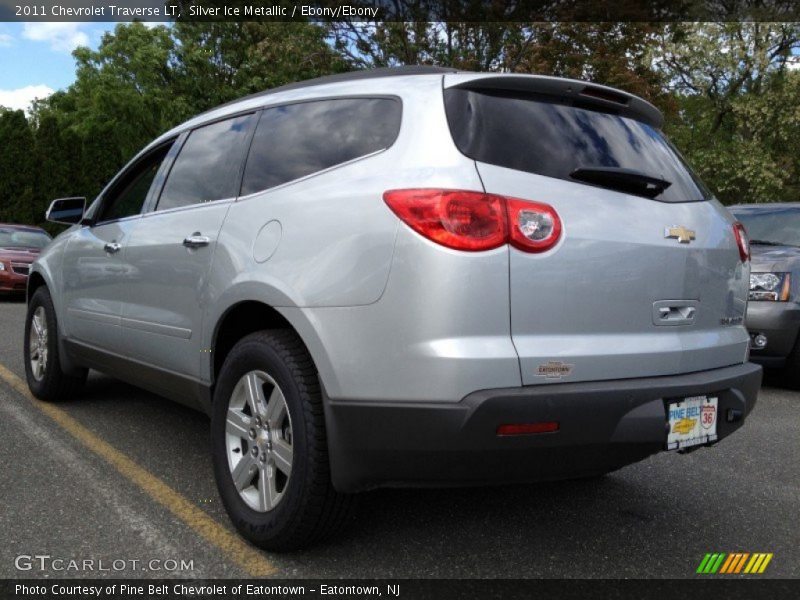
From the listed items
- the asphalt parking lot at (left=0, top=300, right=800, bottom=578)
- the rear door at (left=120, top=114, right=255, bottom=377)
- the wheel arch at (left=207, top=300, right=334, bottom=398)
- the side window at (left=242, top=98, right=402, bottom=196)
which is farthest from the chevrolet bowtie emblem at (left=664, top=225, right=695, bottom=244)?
the rear door at (left=120, top=114, right=255, bottom=377)

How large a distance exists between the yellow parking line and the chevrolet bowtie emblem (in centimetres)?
179

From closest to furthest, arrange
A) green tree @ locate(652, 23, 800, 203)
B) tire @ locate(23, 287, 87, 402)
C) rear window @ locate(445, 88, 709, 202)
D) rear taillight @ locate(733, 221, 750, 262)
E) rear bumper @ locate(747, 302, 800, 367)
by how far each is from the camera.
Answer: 1. rear window @ locate(445, 88, 709, 202)
2. rear taillight @ locate(733, 221, 750, 262)
3. tire @ locate(23, 287, 87, 402)
4. rear bumper @ locate(747, 302, 800, 367)
5. green tree @ locate(652, 23, 800, 203)

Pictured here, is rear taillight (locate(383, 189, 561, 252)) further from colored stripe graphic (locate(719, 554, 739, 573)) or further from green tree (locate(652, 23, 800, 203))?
green tree (locate(652, 23, 800, 203))

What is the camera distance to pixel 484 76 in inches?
106

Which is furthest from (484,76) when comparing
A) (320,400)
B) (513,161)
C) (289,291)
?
(320,400)

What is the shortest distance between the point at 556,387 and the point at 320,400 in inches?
31.0

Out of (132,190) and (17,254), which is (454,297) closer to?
(132,190)

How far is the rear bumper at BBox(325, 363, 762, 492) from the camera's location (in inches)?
92.5

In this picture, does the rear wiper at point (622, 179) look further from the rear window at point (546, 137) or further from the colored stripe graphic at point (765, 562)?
the colored stripe graphic at point (765, 562)

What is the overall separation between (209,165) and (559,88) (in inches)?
68.0

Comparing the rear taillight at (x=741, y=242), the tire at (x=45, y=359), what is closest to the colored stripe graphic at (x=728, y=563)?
the rear taillight at (x=741, y=242)

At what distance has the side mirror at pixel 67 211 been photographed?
5059 mm

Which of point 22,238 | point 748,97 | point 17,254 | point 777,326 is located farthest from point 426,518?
point 748,97

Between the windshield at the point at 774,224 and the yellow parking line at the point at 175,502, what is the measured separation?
19.5 ft
